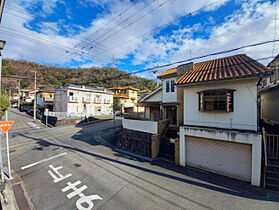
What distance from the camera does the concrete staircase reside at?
5227mm

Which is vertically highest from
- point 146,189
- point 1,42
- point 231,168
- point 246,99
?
point 1,42

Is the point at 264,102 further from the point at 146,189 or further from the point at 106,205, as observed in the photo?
the point at 106,205

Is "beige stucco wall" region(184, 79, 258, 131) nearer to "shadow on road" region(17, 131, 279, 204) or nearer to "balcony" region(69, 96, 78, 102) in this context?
"shadow on road" region(17, 131, 279, 204)

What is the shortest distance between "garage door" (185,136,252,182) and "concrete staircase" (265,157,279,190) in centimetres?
64

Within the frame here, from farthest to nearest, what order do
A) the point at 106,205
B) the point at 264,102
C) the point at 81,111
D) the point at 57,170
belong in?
the point at 81,111, the point at 264,102, the point at 57,170, the point at 106,205

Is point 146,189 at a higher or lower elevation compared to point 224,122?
lower

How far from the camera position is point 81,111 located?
25141mm

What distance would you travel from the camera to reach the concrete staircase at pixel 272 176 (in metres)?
5.23

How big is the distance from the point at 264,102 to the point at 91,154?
17924mm

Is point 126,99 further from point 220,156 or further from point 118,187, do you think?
point 118,187

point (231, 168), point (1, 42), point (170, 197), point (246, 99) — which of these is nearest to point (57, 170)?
point (170, 197)

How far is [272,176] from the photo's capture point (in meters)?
A: 5.48

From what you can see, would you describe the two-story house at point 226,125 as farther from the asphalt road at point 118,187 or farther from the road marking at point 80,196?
the road marking at point 80,196

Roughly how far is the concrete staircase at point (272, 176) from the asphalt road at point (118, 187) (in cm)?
38
